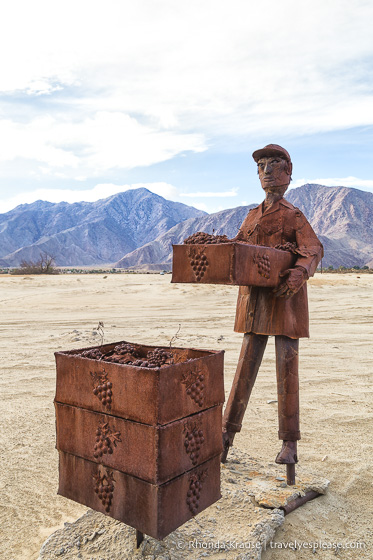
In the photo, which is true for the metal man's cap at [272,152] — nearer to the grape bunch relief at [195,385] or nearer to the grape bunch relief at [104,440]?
the grape bunch relief at [195,385]

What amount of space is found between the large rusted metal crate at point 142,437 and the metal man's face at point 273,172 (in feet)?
4.64

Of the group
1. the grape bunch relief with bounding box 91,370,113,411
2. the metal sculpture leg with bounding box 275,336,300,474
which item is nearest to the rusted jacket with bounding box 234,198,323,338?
the metal sculpture leg with bounding box 275,336,300,474

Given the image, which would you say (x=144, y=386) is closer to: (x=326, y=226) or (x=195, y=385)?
(x=195, y=385)

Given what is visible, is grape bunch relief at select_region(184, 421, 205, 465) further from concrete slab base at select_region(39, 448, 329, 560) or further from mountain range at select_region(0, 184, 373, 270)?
mountain range at select_region(0, 184, 373, 270)

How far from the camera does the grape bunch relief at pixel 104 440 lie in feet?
6.96

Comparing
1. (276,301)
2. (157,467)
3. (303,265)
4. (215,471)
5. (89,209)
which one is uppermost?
(89,209)

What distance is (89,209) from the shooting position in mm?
164375

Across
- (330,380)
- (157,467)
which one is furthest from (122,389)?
(330,380)

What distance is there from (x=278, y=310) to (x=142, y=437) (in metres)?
1.39

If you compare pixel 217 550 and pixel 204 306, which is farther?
pixel 204 306

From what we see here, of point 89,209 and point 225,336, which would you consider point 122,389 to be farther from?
point 89,209

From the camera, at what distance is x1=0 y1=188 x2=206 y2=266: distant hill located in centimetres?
11766

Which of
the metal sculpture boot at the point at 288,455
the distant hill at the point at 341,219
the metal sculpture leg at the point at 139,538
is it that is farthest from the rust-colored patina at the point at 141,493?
the distant hill at the point at 341,219

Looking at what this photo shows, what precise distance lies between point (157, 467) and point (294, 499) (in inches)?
54.3
